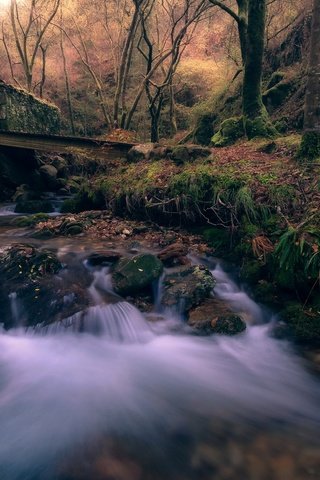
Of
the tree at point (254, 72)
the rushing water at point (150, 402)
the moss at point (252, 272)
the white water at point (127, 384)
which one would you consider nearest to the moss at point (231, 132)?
the tree at point (254, 72)

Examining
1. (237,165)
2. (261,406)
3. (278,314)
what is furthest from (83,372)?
(237,165)

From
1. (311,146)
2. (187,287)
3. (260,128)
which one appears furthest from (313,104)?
(187,287)

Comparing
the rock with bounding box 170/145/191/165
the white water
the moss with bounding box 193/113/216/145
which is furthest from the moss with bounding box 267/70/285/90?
the white water

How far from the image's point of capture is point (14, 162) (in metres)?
14.6

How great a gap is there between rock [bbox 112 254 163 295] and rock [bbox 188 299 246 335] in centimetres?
95

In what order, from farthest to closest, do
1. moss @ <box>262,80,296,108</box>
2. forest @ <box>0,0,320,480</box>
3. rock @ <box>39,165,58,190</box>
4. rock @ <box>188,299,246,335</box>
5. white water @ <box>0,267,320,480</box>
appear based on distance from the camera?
rock @ <box>39,165,58,190</box> < moss @ <box>262,80,296,108</box> < rock @ <box>188,299,246,335</box> < white water @ <box>0,267,320,480</box> < forest @ <box>0,0,320,480</box>

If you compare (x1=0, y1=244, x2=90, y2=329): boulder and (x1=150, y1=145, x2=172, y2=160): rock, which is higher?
(x1=150, y1=145, x2=172, y2=160): rock

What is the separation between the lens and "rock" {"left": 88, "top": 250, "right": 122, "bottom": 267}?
632 centimetres

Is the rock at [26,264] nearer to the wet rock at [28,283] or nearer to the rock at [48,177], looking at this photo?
the wet rock at [28,283]

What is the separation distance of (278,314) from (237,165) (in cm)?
366

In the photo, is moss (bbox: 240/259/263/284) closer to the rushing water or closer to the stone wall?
the rushing water

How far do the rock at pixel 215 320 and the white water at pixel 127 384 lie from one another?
0.38 feet

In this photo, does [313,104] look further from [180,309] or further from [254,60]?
[180,309]

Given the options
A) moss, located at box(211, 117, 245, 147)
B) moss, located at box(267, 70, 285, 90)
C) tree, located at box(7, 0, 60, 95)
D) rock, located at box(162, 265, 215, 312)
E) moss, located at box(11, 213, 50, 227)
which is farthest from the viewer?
tree, located at box(7, 0, 60, 95)
